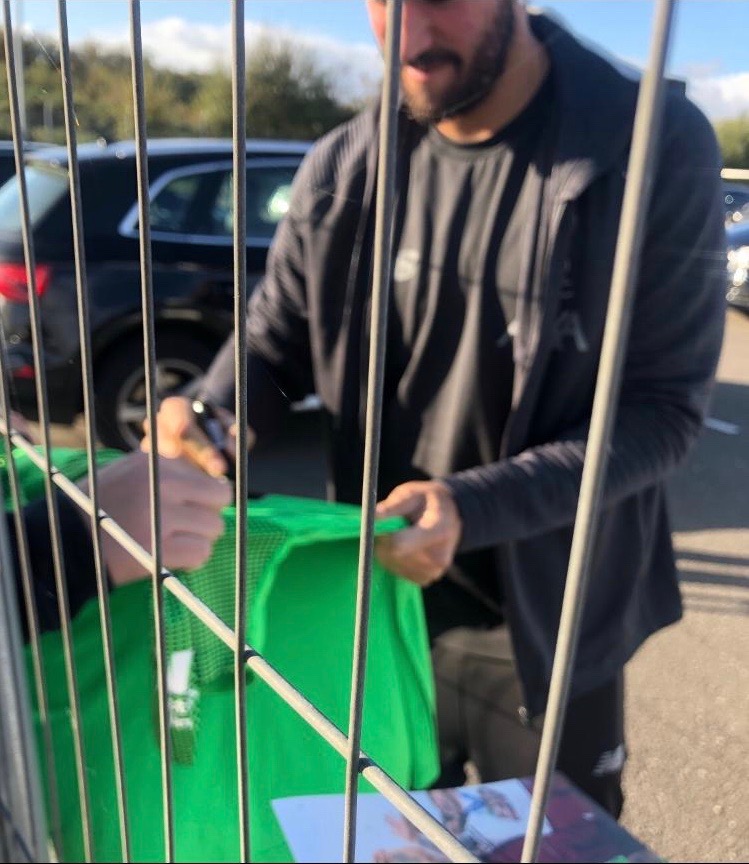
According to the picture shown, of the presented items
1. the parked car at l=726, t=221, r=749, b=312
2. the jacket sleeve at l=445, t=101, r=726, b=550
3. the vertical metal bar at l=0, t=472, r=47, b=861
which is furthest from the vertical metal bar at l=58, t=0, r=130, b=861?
the parked car at l=726, t=221, r=749, b=312

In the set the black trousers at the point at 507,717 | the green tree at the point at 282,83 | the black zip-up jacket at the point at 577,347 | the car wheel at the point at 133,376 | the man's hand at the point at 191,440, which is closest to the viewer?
the green tree at the point at 282,83

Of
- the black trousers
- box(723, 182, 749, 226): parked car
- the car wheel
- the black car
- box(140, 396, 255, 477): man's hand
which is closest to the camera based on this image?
box(723, 182, 749, 226): parked car

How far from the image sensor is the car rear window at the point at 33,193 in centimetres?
97

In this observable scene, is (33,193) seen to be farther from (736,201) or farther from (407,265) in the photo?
(736,201)

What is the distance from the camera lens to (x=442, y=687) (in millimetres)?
1250

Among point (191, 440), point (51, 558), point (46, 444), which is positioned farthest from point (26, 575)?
point (191, 440)

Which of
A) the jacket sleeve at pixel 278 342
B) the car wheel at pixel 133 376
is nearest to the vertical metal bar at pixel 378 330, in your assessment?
the jacket sleeve at pixel 278 342

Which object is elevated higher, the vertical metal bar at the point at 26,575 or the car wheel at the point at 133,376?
the vertical metal bar at the point at 26,575

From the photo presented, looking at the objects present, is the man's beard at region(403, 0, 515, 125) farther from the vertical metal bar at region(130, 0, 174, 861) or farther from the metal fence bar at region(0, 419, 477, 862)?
the metal fence bar at region(0, 419, 477, 862)

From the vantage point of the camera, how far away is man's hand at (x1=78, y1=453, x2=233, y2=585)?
85 cm

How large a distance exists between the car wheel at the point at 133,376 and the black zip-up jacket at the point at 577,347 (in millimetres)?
2460

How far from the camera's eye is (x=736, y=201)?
663 mm

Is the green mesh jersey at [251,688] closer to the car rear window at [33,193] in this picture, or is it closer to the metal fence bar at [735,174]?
the car rear window at [33,193]

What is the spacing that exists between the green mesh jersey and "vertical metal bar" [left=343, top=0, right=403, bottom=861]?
14.3 inches
